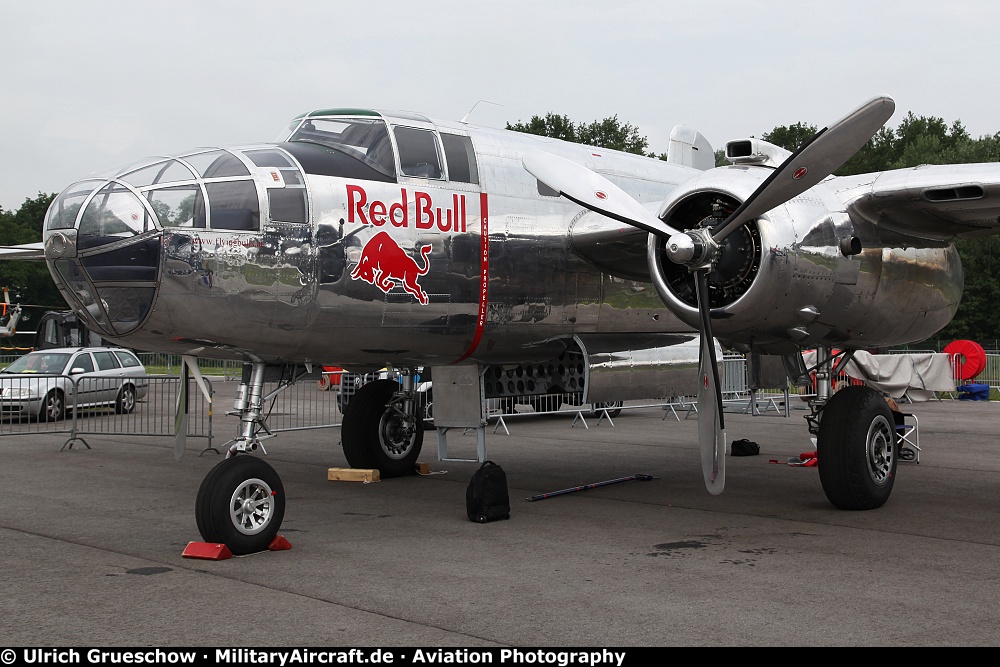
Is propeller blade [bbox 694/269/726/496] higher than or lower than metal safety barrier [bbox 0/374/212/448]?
higher

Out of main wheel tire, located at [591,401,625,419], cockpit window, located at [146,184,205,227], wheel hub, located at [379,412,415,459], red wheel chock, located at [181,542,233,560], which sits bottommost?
main wheel tire, located at [591,401,625,419]

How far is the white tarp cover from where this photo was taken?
83.0 feet

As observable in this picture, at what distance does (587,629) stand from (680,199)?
4592mm

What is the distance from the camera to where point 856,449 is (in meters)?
8.65

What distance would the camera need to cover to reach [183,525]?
8477mm

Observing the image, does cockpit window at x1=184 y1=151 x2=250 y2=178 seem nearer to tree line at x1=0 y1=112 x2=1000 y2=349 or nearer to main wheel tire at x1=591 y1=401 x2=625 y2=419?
main wheel tire at x1=591 y1=401 x2=625 y2=419

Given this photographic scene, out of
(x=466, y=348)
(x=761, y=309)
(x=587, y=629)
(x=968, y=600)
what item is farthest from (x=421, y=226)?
(x=968, y=600)

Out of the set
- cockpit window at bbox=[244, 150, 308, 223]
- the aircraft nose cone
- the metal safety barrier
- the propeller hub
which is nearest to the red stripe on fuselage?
cockpit window at bbox=[244, 150, 308, 223]

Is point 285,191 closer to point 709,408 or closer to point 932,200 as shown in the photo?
point 709,408

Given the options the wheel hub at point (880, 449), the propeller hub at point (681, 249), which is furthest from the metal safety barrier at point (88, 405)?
the wheel hub at point (880, 449)

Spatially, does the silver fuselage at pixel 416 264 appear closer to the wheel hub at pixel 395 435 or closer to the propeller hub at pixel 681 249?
the propeller hub at pixel 681 249

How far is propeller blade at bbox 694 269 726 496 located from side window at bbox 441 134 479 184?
7.96ft
